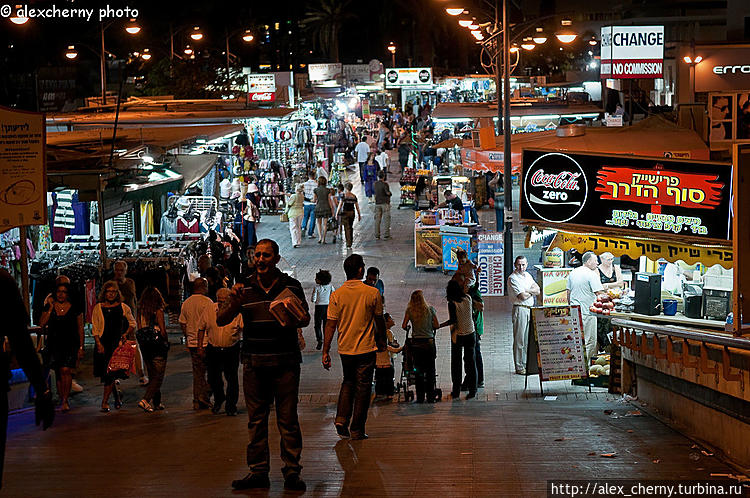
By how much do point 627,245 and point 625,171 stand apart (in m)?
0.89

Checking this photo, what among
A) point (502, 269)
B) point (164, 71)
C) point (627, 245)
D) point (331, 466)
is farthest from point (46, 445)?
point (164, 71)

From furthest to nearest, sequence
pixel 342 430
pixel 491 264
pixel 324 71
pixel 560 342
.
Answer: pixel 324 71, pixel 491 264, pixel 560 342, pixel 342 430

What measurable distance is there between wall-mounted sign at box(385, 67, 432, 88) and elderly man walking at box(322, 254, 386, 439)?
174ft

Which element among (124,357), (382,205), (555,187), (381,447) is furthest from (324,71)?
(381,447)

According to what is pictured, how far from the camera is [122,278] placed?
594 inches

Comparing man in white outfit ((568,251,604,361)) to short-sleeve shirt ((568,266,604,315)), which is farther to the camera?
short-sleeve shirt ((568,266,604,315))

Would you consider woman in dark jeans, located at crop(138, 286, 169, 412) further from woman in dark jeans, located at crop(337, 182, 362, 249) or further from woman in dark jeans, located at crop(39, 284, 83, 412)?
woman in dark jeans, located at crop(337, 182, 362, 249)

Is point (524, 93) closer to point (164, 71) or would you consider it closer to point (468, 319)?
point (164, 71)

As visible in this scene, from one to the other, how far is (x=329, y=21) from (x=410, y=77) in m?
30.4

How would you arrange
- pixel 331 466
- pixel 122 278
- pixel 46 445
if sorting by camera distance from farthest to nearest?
pixel 122 278 < pixel 46 445 < pixel 331 466

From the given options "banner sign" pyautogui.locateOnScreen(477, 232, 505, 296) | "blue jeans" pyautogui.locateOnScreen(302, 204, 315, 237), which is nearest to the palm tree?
"blue jeans" pyautogui.locateOnScreen(302, 204, 315, 237)

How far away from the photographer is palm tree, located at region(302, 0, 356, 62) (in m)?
90.6

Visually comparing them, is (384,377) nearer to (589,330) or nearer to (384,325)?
(589,330)

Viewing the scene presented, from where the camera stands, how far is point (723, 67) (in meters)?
29.1
